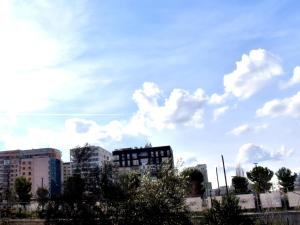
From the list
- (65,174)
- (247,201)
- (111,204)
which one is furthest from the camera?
(65,174)

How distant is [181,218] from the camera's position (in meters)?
22.8

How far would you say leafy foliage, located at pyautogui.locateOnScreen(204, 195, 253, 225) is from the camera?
22203 mm

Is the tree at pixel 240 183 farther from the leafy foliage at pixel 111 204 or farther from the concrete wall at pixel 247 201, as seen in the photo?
the leafy foliage at pixel 111 204

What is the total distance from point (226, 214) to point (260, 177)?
51238 millimetres

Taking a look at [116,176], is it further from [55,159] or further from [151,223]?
[55,159]

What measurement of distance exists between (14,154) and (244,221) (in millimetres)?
171744

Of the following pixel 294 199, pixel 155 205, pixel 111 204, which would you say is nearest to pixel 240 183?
pixel 294 199

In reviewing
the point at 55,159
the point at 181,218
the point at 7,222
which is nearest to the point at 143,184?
the point at 181,218

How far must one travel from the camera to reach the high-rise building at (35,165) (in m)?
164

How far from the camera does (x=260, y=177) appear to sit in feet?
234

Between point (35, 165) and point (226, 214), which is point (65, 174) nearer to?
point (35, 165)

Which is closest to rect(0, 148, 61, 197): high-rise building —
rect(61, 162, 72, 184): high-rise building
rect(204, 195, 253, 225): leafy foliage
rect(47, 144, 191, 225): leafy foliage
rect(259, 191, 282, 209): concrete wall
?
rect(61, 162, 72, 184): high-rise building

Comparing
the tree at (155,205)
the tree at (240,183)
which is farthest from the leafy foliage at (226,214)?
the tree at (240,183)

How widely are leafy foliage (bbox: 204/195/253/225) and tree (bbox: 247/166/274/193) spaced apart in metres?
49.8
